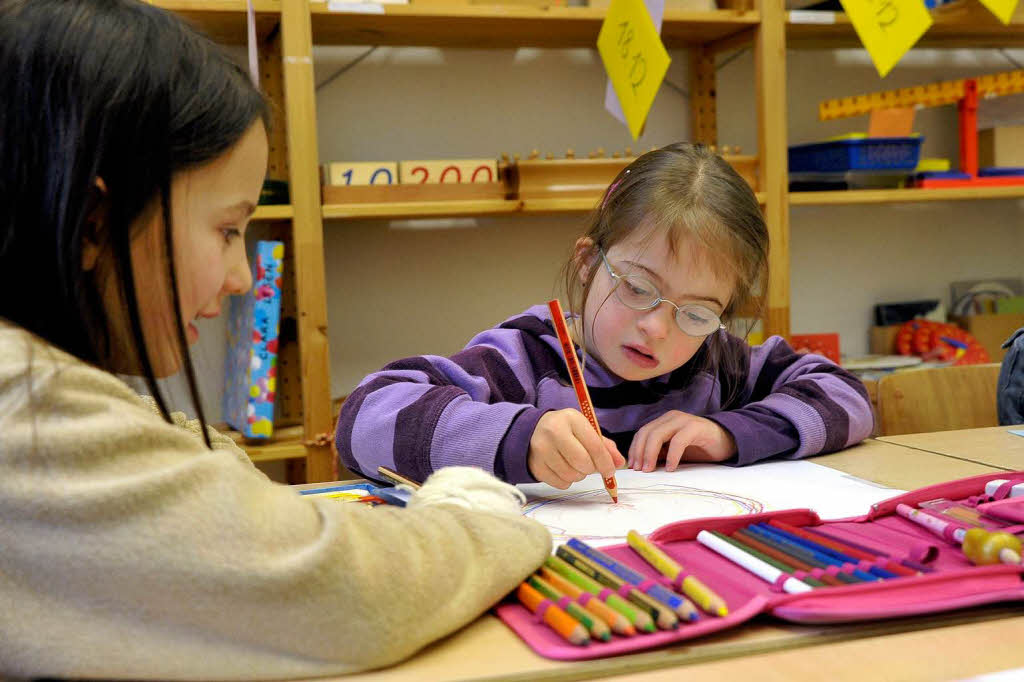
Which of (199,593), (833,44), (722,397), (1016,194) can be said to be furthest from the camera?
(833,44)

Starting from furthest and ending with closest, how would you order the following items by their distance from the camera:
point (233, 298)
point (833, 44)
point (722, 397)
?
point (833, 44)
point (233, 298)
point (722, 397)

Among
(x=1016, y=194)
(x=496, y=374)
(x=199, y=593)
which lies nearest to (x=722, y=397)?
(x=496, y=374)

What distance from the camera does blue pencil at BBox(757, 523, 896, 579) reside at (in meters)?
0.54

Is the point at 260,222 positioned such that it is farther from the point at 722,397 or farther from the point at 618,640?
the point at 618,640

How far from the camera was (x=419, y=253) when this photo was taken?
6.59ft

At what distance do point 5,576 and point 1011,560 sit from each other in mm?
539

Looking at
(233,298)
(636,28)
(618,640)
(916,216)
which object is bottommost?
(618,640)

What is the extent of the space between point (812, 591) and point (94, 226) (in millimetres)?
437

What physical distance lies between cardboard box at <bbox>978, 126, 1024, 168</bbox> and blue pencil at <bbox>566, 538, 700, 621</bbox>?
193 centimetres

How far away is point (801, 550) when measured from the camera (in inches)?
23.0

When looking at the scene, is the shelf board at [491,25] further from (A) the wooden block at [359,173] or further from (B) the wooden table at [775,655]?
(B) the wooden table at [775,655]

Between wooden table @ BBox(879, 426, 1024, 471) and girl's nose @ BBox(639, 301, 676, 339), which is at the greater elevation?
girl's nose @ BBox(639, 301, 676, 339)

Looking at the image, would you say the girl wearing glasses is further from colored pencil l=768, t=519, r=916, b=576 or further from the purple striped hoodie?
colored pencil l=768, t=519, r=916, b=576

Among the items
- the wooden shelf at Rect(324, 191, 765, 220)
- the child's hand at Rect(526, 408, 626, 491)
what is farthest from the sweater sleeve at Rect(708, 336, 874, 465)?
the wooden shelf at Rect(324, 191, 765, 220)
